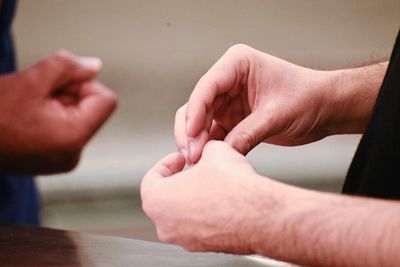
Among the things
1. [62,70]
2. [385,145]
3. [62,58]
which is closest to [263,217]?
[385,145]

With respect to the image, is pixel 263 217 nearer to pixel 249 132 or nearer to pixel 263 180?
pixel 263 180

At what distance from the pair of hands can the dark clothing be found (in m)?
0.12

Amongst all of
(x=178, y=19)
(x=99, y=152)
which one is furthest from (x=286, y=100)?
(x=99, y=152)

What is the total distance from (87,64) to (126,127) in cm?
22

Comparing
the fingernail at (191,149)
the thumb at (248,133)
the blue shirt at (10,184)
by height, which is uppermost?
the thumb at (248,133)

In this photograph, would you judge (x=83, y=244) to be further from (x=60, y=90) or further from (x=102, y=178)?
(x=102, y=178)

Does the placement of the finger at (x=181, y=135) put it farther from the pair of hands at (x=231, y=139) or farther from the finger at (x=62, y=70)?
the finger at (x=62, y=70)

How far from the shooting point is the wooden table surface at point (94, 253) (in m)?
0.66

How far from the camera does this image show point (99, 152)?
59.6 inches

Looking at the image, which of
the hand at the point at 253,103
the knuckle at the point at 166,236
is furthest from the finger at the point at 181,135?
the knuckle at the point at 166,236

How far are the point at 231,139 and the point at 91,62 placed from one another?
74cm

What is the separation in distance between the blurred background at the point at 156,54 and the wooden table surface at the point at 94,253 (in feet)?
1.54

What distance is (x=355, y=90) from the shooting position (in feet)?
2.36

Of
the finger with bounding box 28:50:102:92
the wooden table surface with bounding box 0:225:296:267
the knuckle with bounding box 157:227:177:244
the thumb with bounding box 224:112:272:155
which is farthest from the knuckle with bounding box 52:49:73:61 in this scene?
the knuckle with bounding box 157:227:177:244
